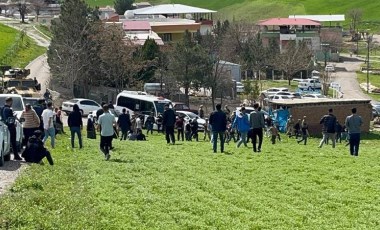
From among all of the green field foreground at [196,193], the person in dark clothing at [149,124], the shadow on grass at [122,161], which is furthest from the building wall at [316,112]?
the shadow on grass at [122,161]

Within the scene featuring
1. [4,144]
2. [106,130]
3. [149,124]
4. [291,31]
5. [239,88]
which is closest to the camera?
[4,144]

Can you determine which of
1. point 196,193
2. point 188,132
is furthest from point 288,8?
point 196,193

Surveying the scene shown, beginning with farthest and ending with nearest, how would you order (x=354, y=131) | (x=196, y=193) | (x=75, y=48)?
(x=75, y=48) < (x=354, y=131) < (x=196, y=193)

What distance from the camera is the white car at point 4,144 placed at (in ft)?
65.5

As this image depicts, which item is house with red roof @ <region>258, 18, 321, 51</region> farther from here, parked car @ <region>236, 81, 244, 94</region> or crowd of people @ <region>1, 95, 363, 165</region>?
crowd of people @ <region>1, 95, 363, 165</region>

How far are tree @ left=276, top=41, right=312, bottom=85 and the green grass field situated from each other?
86.4 ft

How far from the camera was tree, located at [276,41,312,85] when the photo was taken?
87.0 m

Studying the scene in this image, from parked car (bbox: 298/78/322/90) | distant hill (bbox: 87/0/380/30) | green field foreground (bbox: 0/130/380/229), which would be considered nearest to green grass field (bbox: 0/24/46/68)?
parked car (bbox: 298/78/322/90)

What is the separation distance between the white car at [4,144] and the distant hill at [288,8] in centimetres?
13862

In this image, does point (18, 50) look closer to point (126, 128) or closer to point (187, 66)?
point (187, 66)

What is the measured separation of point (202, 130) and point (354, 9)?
12632 centimetres

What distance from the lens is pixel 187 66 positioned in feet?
210

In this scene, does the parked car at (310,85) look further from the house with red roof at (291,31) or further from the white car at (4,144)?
the white car at (4,144)

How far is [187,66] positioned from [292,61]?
26.0m
